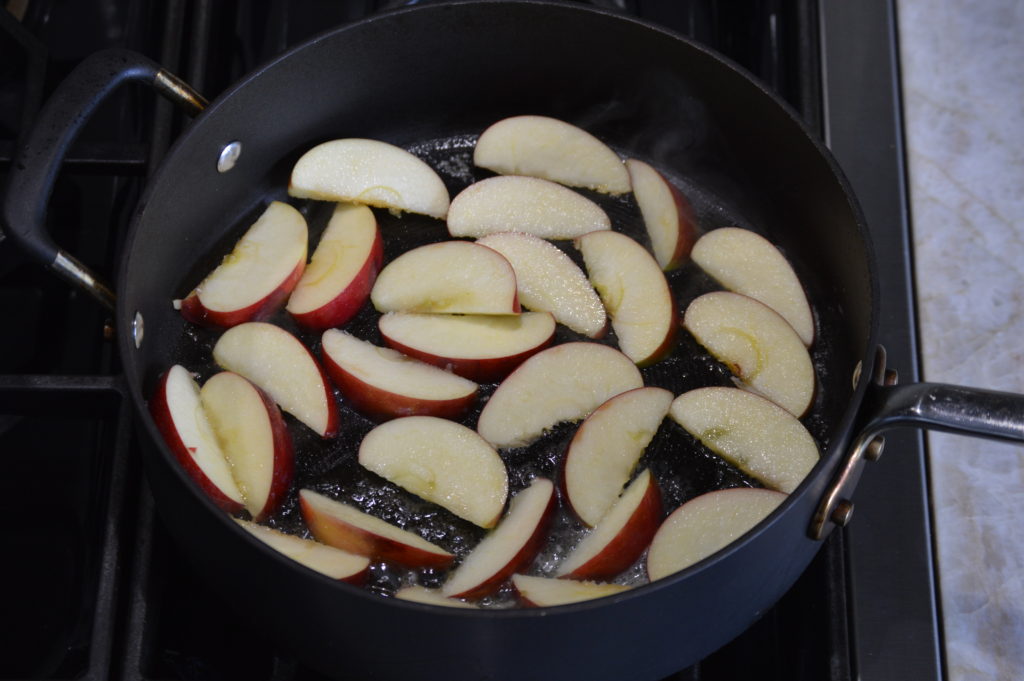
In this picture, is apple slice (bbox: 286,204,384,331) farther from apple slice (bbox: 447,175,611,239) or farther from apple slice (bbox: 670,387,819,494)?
apple slice (bbox: 670,387,819,494)

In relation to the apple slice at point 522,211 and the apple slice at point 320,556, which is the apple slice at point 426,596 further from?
the apple slice at point 522,211

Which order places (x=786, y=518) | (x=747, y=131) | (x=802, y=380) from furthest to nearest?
(x=747, y=131)
(x=802, y=380)
(x=786, y=518)

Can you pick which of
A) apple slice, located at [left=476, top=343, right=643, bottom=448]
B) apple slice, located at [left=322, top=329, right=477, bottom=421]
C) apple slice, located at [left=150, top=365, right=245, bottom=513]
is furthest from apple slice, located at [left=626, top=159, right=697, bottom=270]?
apple slice, located at [left=150, top=365, right=245, bottom=513]

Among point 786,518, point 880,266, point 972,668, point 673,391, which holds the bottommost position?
point 972,668

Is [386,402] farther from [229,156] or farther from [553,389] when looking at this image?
[229,156]

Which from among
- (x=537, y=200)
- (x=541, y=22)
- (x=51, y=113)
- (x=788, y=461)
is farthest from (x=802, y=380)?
(x=51, y=113)

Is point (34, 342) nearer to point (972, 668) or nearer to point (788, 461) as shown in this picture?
point (788, 461)
